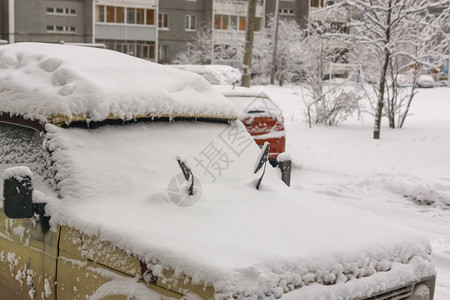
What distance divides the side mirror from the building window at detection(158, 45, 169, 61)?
5692 centimetres

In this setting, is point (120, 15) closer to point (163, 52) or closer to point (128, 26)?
point (128, 26)

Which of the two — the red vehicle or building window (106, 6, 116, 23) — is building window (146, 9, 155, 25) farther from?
the red vehicle

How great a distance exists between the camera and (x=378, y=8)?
575 inches

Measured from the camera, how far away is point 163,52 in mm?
59750

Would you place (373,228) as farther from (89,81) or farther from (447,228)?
(447,228)

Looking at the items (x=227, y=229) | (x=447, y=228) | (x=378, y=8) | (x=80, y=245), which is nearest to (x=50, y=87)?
(x=80, y=245)

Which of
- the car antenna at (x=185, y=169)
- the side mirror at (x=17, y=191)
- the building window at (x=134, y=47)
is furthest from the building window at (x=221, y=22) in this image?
the side mirror at (x=17, y=191)

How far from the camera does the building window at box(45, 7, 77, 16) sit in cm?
5243

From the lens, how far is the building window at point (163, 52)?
59344mm

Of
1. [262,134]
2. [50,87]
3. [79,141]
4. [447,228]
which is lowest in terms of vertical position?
[447,228]

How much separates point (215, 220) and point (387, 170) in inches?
339

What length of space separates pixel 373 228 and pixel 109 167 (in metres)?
1.59

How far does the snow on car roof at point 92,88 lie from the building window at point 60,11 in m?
50.9

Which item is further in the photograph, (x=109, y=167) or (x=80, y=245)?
(x=109, y=167)
